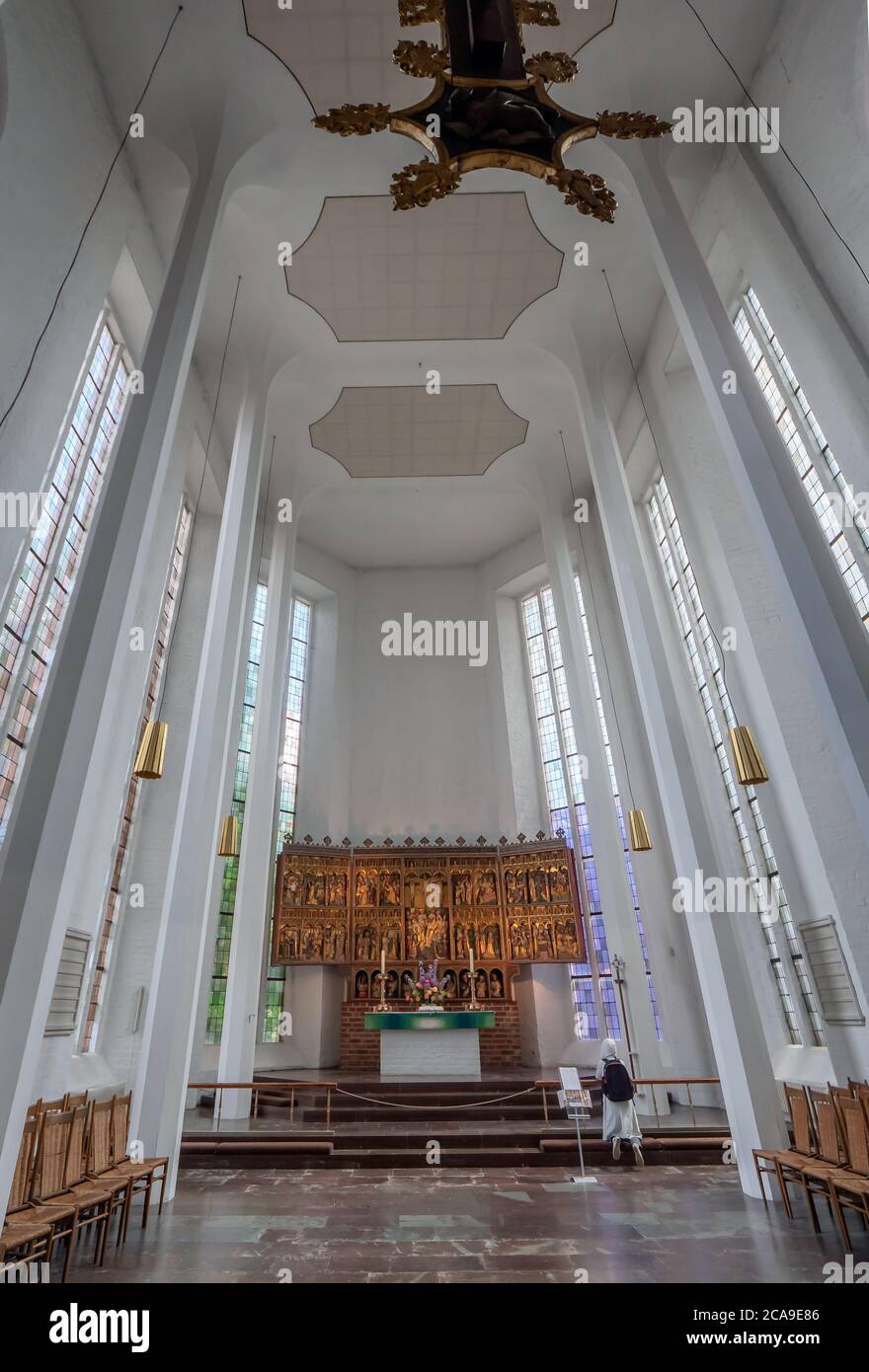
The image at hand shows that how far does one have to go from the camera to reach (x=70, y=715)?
162 inches

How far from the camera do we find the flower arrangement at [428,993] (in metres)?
10.9

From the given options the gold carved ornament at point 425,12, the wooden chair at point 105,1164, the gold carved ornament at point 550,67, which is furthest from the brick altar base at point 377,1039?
the gold carved ornament at point 425,12

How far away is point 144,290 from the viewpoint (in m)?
9.04

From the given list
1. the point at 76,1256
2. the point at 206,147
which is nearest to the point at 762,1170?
the point at 76,1256

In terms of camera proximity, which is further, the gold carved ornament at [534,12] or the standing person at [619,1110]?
the standing person at [619,1110]

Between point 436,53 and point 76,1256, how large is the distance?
340 inches

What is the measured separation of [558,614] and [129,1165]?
9434 millimetres

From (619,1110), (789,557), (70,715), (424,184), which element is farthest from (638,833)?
(424,184)

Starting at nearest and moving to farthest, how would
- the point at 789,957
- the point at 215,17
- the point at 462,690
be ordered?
the point at 215,17, the point at 789,957, the point at 462,690

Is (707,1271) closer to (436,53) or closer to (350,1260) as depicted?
(350,1260)

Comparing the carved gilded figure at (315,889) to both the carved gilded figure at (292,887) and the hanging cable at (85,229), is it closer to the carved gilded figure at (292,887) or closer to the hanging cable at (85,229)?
the carved gilded figure at (292,887)

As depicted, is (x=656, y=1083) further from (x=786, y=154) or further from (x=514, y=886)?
(x=786, y=154)

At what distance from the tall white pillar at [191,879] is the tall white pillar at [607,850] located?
17.7 feet

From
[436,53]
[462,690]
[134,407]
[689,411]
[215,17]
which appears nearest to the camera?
[436,53]
